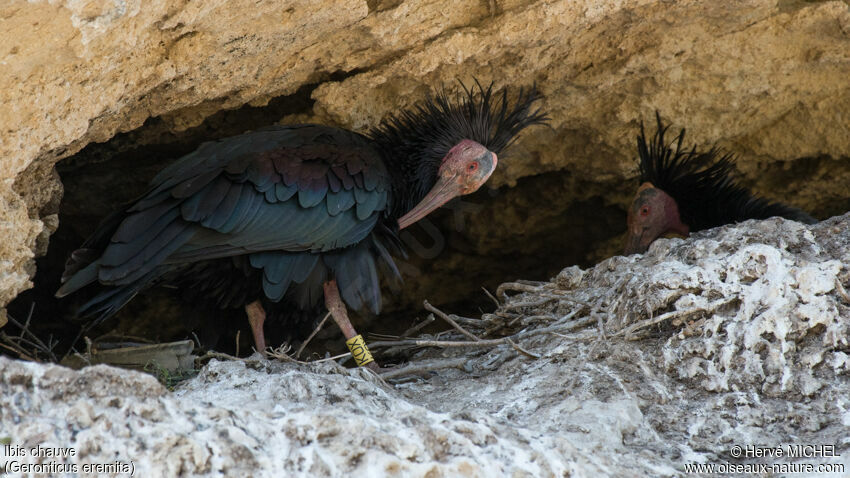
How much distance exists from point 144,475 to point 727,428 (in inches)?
71.8

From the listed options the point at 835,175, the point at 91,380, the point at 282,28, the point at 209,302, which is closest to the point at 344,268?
the point at 209,302

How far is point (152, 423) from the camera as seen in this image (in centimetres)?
237

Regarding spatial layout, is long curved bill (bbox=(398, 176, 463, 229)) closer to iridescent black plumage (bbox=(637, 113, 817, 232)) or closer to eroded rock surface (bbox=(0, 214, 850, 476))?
eroded rock surface (bbox=(0, 214, 850, 476))

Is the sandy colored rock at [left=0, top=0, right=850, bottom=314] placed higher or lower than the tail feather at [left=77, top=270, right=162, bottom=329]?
higher

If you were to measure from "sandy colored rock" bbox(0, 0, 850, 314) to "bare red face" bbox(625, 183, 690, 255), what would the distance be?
0.31 meters

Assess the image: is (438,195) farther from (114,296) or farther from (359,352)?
(114,296)

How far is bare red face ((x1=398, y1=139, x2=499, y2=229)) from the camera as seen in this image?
4531 mm

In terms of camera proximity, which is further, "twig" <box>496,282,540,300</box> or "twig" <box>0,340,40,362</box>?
"twig" <box>496,282,540,300</box>

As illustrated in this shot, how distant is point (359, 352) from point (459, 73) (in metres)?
1.47

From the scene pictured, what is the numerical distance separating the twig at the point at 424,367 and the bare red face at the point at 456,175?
0.86 m

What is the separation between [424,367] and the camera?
150 inches

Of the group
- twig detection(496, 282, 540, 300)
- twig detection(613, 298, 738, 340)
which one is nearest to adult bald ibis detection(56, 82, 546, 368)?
twig detection(496, 282, 540, 300)

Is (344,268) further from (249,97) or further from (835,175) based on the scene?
(835,175)

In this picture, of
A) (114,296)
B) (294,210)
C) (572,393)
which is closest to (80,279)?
(114,296)
